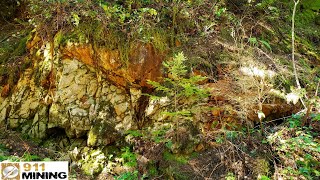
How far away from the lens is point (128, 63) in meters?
4.93

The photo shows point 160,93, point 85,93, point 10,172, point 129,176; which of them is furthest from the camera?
point 85,93

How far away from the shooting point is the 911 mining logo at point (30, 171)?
3.62 m

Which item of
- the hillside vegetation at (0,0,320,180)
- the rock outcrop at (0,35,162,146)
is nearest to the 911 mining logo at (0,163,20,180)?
the hillside vegetation at (0,0,320,180)

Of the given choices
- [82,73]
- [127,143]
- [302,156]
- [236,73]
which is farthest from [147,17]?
[302,156]

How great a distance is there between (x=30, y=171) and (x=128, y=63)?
242cm

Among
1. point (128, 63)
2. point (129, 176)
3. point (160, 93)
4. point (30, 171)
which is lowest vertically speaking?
point (129, 176)

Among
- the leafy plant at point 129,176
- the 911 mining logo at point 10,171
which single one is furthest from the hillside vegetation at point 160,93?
the 911 mining logo at point 10,171

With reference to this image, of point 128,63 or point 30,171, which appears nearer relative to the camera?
point 30,171

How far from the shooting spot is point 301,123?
14.6 feet

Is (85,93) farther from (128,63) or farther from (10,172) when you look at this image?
(10,172)

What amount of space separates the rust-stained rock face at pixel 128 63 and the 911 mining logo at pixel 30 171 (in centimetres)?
202

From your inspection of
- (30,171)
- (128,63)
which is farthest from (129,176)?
(128,63)

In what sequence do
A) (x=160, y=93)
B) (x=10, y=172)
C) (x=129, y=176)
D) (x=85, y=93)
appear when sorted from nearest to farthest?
(x=10, y=172), (x=129, y=176), (x=160, y=93), (x=85, y=93)

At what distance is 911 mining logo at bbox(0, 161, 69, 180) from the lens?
142 inches
